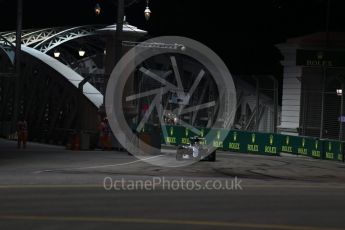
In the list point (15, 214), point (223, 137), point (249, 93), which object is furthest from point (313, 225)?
point (249, 93)

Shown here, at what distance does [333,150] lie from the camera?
3186cm

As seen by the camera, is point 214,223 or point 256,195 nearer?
point 214,223

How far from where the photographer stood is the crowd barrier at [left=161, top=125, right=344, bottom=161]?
105 feet

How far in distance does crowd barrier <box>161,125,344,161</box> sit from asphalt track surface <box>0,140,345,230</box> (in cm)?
873

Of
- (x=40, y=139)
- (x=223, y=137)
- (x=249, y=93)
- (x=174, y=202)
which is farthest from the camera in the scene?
(x=249, y=93)

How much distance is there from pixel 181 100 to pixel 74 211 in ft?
111

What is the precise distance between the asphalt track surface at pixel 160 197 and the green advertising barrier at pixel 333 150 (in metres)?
8.01

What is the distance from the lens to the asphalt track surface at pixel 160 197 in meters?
10.5

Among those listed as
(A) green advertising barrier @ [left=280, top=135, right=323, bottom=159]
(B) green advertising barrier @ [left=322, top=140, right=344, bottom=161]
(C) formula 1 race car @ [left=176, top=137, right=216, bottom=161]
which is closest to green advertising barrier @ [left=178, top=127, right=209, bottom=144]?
(A) green advertising barrier @ [left=280, top=135, right=323, bottom=159]

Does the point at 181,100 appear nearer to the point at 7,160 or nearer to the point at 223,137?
the point at 223,137

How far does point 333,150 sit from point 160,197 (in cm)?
1988

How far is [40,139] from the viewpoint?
125 feet

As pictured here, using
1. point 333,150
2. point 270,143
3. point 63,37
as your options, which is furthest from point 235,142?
point 63,37

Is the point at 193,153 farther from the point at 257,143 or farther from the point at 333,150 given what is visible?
the point at 257,143
